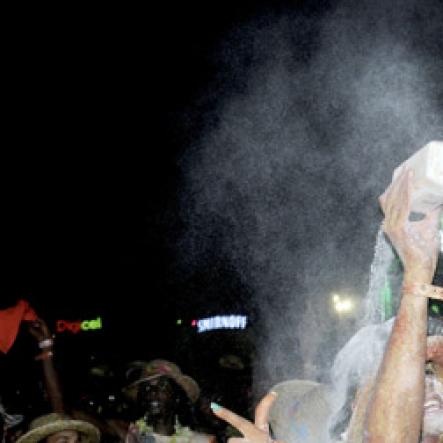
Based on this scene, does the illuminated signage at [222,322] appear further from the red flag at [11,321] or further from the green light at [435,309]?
the green light at [435,309]

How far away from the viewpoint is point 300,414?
229cm

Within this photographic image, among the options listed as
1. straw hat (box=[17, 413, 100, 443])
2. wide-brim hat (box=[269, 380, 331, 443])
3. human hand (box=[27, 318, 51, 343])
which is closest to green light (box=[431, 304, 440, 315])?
wide-brim hat (box=[269, 380, 331, 443])

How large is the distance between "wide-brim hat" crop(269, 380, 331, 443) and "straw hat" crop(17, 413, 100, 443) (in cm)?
306

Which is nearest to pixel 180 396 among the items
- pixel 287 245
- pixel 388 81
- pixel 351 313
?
pixel 388 81

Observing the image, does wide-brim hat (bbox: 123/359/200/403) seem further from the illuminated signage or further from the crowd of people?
the illuminated signage

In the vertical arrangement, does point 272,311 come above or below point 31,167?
below

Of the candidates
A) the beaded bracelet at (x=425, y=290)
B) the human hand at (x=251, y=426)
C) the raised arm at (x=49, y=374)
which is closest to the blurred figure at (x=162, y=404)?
the raised arm at (x=49, y=374)

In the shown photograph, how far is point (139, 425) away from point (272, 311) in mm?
29451

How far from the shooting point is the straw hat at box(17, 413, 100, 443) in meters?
4.61

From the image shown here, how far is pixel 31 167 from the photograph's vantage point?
16.1 metres

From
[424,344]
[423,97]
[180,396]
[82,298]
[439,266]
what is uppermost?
[423,97]

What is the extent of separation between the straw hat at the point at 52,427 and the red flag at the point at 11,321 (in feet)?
2.85

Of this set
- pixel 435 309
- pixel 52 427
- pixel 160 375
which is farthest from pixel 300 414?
pixel 160 375

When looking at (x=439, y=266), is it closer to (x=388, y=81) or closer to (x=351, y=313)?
(x=388, y=81)
